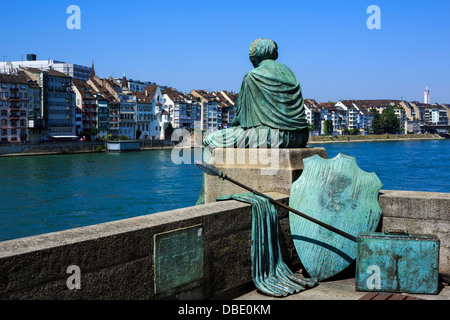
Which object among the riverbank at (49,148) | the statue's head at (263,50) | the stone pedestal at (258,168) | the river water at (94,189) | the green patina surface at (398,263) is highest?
the statue's head at (263,50)

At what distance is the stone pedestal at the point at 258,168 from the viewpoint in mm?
5703

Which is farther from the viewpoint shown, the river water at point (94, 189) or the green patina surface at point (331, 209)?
the river water at point (94, 189)

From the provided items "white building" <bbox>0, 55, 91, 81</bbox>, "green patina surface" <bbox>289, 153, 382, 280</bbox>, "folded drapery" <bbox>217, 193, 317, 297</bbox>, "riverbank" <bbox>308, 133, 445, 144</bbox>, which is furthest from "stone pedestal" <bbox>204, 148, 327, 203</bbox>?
"riverbank" <bbox>308, 133, 445, 144</bbox>

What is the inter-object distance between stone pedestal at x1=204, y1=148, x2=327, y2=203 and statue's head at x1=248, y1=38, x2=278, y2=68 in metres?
1.17

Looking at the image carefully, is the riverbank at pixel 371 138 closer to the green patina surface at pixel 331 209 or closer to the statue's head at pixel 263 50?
the statue's head at pixel 263 50

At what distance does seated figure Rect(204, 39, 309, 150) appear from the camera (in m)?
6.00

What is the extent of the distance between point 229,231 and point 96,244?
4.45 ft

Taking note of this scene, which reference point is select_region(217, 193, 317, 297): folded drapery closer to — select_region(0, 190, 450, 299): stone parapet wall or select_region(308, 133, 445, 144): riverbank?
select_region(0, 190, 450, 299): stone parapet wall

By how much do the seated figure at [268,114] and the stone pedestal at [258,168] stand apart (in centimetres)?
12

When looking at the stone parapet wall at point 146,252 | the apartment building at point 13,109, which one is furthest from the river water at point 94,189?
the apartment building at point 13,109

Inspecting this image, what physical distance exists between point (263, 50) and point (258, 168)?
1.48 meters

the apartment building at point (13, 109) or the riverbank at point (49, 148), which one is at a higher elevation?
the apartment building at point (13, 109)

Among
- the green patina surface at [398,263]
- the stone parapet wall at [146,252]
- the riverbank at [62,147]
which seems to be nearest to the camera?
the stone parapet wall at [146,252]
